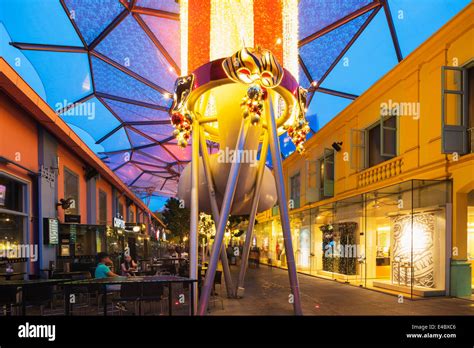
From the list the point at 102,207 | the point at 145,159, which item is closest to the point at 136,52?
the point at 102,207

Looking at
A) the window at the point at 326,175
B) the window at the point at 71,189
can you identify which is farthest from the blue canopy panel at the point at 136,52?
the window at the point at 326,175

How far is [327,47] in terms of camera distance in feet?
48.8

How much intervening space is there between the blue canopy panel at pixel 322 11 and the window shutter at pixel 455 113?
461cm

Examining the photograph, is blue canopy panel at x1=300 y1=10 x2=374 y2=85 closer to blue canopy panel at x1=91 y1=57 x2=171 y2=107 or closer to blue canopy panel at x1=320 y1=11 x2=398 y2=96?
blue canopy panel at x1=320 y1=11 x2=398 y2=96

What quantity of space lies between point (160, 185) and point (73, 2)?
3177cm

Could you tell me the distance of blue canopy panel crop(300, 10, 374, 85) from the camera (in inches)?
545

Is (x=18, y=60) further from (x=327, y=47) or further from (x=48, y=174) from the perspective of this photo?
(x=327, y=47)

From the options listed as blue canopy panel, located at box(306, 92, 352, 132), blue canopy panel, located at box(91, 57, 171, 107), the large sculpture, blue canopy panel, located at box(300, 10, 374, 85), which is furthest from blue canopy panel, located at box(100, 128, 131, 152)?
the large sculpture

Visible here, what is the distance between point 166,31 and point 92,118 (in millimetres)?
8585

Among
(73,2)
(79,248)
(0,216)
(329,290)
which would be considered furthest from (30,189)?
(329,290)

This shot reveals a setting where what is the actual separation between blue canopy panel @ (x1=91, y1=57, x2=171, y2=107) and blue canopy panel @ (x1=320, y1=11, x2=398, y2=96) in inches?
347

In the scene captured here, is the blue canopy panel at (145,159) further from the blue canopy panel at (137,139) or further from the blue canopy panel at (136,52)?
the blue canopy panel at (136,52)

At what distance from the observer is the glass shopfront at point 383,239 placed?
11.0 metres

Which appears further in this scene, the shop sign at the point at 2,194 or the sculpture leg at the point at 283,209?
the shop sign at the point at 2,194
